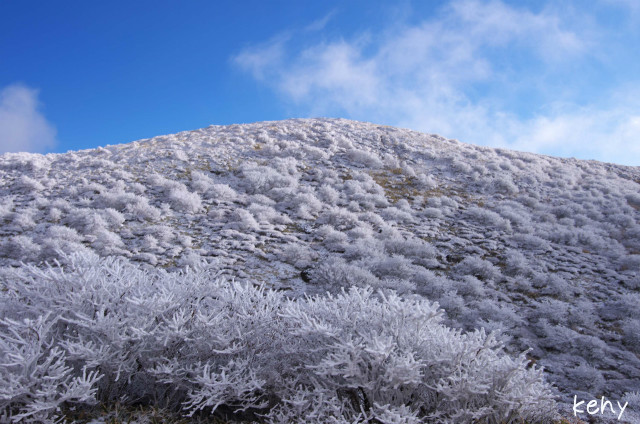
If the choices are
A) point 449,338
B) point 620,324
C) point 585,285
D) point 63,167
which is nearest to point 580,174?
point 585,285

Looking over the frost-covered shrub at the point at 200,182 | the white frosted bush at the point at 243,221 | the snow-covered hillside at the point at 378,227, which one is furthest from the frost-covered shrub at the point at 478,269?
the frost-covered shrub at the point at 200,182

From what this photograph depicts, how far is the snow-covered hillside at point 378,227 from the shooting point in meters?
7.84

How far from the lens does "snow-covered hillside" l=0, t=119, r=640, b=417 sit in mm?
7836

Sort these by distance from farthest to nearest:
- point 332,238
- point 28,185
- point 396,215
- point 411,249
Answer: point 396,215, point 28,185, point 332,238, point 411,249

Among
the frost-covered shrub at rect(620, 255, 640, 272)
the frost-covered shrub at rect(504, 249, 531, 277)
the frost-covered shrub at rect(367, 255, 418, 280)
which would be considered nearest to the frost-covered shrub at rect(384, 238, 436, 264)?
the frost-covered shrub at rect(367, 255, 418, 280)

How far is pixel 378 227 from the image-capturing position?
501 inches

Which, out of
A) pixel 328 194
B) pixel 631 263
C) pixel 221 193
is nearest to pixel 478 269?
pixel 631 263

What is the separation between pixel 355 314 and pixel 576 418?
3.23 metres

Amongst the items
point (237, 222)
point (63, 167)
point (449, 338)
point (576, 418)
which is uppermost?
point (63, 167)

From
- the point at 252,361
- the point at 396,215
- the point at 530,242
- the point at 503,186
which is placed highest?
the point at 503,186

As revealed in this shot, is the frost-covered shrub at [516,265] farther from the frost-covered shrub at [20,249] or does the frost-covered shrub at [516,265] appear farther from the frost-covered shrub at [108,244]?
the frost-covered shrub at [20,249]

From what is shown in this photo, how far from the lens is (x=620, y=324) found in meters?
7.92

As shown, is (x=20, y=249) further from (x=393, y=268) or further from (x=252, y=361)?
(x=393, y=268)

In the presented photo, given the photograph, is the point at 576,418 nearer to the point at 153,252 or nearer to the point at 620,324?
the point at 620,324
